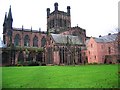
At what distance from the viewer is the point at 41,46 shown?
90.6 metres

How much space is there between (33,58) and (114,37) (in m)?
30.8

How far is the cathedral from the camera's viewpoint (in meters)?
74.3

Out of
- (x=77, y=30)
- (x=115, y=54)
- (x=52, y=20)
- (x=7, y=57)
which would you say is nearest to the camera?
(x=115, y=54)

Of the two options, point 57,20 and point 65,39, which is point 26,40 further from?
point 57,20

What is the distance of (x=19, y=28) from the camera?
88562 mm

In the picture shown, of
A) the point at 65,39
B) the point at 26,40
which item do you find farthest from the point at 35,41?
the point at 65,39

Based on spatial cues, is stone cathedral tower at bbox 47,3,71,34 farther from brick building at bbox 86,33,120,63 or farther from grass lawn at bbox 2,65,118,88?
grass lawn at bbox 2,65,118,88

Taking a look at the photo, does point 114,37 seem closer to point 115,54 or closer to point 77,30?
point 115,54

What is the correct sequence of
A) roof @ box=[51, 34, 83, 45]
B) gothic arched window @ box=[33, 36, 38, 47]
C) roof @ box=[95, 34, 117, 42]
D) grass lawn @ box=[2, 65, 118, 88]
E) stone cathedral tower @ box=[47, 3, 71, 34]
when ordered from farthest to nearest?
stone cathedral tower @ box=[47, 3, 71, 34]
gothic arched window @ box=[33, 36, 38, 47]
roof @ box=[51, 34, 83, 45]
roof @ box=[95, 34, 117, 42]
grass lawn @ box=[2, 65, 118, 88]

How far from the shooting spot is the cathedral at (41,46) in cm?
7431

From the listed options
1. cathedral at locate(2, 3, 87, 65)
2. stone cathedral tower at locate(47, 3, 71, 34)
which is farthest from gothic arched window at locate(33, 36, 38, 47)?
stone cathedral tower at locate(47, 3, 71, 34)

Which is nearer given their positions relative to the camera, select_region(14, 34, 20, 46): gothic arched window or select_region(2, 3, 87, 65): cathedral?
select_region(2, 3, 87, 65): cathedral

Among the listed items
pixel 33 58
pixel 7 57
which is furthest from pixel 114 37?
pixel 7 57

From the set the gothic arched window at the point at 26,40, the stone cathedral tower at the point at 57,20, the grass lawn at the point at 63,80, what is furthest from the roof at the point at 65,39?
the grass lawn at the point at 63,80
